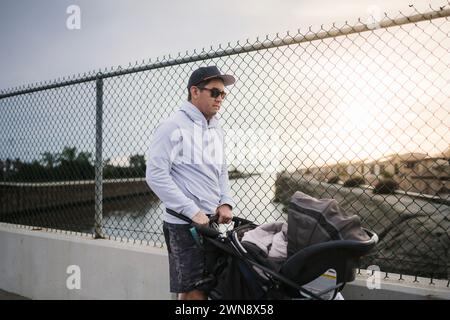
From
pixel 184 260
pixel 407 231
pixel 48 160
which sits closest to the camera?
pixel 184 260

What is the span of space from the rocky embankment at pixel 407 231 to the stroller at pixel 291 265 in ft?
2.35

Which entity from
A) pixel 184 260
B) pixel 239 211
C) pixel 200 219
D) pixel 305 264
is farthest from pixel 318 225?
pixel 239 211

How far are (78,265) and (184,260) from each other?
2.01 meters

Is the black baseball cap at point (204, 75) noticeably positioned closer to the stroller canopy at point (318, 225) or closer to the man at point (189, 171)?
the man at point (189, 171)

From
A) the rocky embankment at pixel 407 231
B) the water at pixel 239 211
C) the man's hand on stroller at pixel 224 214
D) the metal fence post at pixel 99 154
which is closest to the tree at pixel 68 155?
the water at pixel 239 211

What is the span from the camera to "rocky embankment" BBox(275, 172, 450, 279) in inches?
121

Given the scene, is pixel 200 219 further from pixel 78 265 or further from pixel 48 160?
pixel 48 160

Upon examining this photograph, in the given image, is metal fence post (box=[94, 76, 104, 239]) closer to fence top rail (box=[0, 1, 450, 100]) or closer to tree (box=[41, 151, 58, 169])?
fence top rail (box=[0, 1, 450, 100])

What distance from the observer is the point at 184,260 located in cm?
233

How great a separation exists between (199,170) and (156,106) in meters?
1.45

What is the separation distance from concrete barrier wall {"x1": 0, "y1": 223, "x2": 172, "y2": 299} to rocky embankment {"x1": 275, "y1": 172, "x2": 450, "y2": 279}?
1.58m

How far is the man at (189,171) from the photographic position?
89.5 inches

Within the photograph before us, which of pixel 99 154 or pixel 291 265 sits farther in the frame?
pixel 99 154
